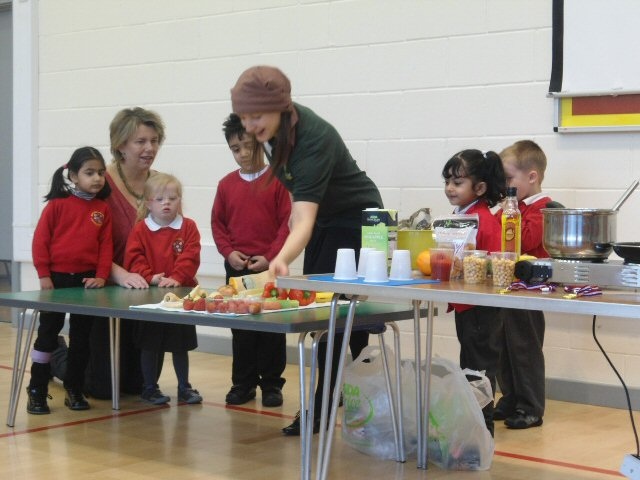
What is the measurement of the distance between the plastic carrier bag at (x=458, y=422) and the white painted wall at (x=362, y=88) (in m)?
1.23

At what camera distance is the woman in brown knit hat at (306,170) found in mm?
2914

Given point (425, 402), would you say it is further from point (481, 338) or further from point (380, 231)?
point (380, 231)

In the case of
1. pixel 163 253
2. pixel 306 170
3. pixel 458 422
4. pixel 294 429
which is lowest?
pixel 294 429

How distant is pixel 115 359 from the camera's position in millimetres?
3994

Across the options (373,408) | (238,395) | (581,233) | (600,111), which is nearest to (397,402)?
(373,408)

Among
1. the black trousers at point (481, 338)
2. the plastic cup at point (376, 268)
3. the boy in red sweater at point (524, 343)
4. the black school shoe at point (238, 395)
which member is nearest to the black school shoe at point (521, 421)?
the boy in red sweater at point (524, 343)

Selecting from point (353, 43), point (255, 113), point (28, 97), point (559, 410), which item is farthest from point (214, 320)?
point (28, 97)

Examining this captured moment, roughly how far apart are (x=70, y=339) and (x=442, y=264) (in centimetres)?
189

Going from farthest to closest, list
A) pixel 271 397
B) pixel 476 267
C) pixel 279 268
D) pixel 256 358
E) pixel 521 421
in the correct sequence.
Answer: pixel 256 358 < pixel 271 397 < pixel 521 421 < pixel 279 268 < pixel 476 267

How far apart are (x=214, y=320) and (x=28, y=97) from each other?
3.88m

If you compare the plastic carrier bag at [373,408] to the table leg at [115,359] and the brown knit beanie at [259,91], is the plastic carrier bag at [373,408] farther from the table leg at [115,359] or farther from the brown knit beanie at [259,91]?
the table leg at [115,359]

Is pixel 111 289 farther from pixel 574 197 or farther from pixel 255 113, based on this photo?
pixel 574 197

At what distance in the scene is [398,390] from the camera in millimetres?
3150

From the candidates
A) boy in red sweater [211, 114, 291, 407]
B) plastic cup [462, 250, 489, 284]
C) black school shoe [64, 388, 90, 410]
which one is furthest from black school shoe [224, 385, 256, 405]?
plastic cup [462, 250, 489, 284]
